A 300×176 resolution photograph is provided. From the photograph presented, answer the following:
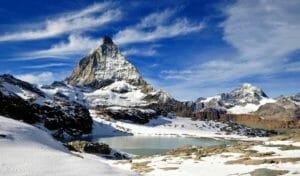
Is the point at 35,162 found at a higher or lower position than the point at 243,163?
higher

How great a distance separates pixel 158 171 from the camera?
44.0 metres

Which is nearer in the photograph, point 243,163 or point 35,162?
point 35,162

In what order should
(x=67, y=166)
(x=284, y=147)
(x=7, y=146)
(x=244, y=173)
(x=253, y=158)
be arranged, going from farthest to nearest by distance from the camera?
(x=284, y=147)
(x=253, y=158)
(x=244, y=173)
(x=7, y=146)
(x=67, y=166)

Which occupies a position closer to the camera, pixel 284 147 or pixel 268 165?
pixel 268 165

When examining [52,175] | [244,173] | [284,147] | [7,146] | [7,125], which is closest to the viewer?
[52,175]

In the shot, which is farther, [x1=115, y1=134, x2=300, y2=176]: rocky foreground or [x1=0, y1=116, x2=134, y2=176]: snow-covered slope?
[x1=115, y1=134, x2=300, y2=176]: rocky foreground

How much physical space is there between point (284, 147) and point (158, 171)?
594 inches

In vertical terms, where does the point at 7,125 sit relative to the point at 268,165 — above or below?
above

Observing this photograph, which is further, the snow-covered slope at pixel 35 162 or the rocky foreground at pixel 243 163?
the rocky foreground at pixel 243 163

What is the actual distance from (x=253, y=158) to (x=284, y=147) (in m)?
6.32

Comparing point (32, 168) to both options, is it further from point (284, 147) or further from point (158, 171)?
point (284, 147)

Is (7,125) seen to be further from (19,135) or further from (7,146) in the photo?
(7,146)

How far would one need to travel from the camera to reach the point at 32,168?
28.6 meters

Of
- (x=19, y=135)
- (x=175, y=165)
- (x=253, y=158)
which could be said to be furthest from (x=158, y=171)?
(x=19, y=135)
